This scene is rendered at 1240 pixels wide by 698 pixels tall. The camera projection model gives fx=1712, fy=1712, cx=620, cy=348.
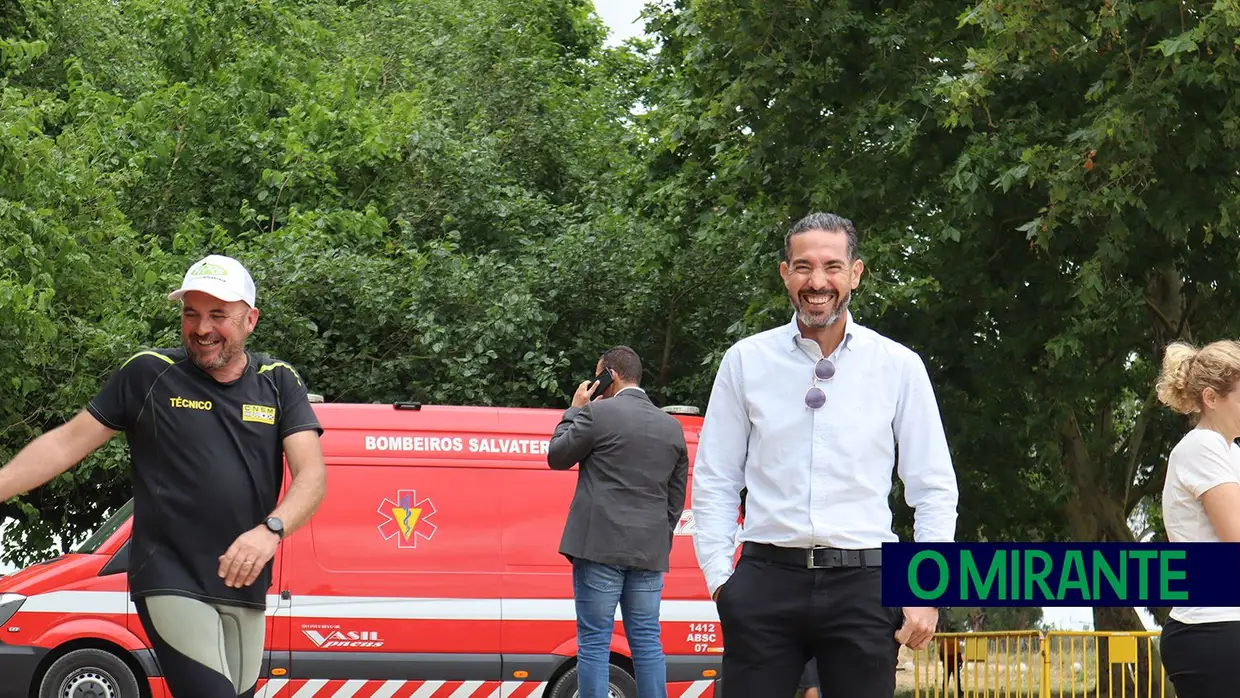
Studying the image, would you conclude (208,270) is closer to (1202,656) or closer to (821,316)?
(821,316)

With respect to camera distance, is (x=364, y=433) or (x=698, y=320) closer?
(x=364, y=433)

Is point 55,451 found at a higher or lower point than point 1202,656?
higher

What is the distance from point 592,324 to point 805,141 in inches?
160

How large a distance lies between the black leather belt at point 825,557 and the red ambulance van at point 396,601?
7075 millimetres

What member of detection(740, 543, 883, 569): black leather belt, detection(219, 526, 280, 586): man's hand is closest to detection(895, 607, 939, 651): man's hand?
detection(740, 543, 883, 569): black leather belt

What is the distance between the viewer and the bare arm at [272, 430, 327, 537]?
205 inches

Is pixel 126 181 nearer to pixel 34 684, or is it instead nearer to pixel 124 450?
pixel 124 450

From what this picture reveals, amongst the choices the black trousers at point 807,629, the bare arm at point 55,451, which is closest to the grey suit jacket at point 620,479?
the bare arm at point 55,451

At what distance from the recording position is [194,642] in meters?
5.10

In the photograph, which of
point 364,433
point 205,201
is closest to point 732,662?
point 364,433

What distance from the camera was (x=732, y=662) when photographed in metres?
4.76

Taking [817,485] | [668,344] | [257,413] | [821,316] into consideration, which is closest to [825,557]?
[817,485]

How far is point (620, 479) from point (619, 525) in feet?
1.08

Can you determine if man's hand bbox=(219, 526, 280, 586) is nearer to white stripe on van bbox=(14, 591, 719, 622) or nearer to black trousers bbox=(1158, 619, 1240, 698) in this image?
black trousers bbox=(1158, 619, 1240, 698)
